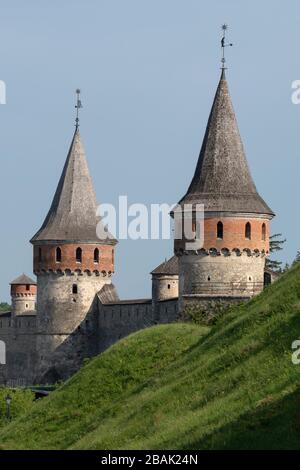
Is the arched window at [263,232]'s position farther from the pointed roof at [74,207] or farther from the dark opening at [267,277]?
the pointed roof at [74,207]

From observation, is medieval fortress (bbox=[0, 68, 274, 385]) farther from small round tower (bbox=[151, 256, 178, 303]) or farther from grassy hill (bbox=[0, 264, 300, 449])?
grassy hill (bbox=[0, 264, 300, 449])

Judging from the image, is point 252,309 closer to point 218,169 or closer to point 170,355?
point 170,355

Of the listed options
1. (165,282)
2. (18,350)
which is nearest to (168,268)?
(165,282)

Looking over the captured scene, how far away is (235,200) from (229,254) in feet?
7.00

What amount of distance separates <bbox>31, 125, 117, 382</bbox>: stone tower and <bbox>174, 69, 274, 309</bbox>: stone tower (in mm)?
12087

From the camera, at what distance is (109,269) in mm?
64625

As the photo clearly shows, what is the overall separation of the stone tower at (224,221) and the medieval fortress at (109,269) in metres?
0.04

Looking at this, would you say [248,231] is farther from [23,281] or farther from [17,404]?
[23,281]

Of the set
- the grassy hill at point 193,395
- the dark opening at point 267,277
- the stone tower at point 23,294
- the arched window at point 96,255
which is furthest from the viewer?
the stone tower at point 23,294

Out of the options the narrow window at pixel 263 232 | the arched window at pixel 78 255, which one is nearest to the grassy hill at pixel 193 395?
the narrow window at pixel 263 232

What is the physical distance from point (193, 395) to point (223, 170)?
2847 cm

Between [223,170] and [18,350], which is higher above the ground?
[223,170]

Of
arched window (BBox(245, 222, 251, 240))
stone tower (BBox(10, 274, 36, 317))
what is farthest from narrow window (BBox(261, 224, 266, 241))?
stone tower (BBox(10, 274, 36, 317))

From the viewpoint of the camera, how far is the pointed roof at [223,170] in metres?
52.0
